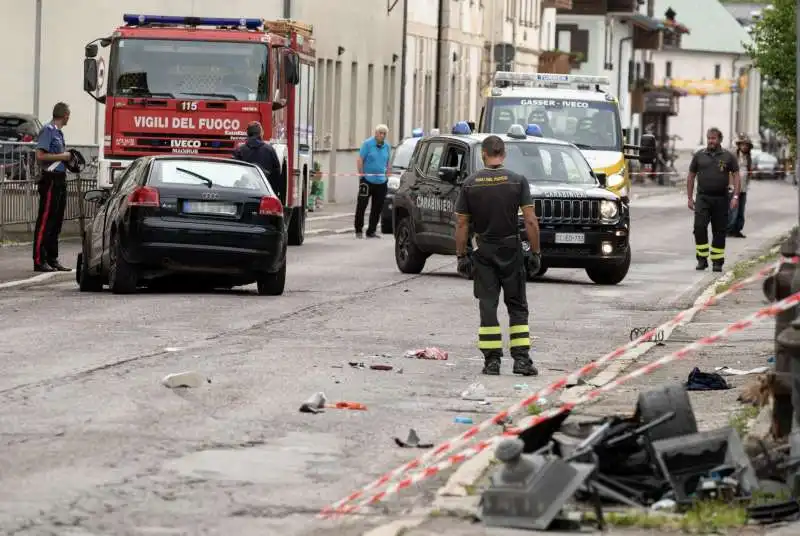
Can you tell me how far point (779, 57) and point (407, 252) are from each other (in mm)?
24077

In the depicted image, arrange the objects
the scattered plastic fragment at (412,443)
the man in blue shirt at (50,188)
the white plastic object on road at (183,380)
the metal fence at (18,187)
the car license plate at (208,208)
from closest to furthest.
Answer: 1. the scattered plastic fragment at (412,443)
2. the white plastic object on road at (183,380)
3. the car license plate at (208,208)
4. the man in blue shirt at (50,188)
5. the metal fence at (18,187)

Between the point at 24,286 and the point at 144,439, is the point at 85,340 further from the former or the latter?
the point at 24,286

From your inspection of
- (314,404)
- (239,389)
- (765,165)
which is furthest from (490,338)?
(765,165)

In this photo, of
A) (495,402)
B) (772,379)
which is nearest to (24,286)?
(495,402)

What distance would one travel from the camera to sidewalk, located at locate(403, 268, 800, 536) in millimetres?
8367

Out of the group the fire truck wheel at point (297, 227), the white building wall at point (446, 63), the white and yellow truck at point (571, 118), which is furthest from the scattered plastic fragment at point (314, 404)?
the white building wall at point (446, 63)

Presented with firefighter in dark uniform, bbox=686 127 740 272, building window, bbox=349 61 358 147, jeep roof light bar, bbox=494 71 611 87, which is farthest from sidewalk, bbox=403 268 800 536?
building window, bbox=349 61 358 147

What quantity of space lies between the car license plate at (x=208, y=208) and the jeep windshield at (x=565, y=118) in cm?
1227

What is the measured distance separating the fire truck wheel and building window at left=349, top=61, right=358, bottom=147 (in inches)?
974

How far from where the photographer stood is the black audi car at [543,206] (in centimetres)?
2488

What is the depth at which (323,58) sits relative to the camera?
54281 millimetres

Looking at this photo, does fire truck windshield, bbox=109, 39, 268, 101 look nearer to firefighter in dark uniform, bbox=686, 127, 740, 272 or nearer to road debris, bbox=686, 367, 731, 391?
firefighter in dark uniform, bbox=686, 127, 740, 272

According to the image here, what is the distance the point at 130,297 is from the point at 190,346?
5.00 metres

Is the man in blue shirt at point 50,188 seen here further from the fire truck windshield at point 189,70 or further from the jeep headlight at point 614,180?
the jeep headlight at point 614,180
